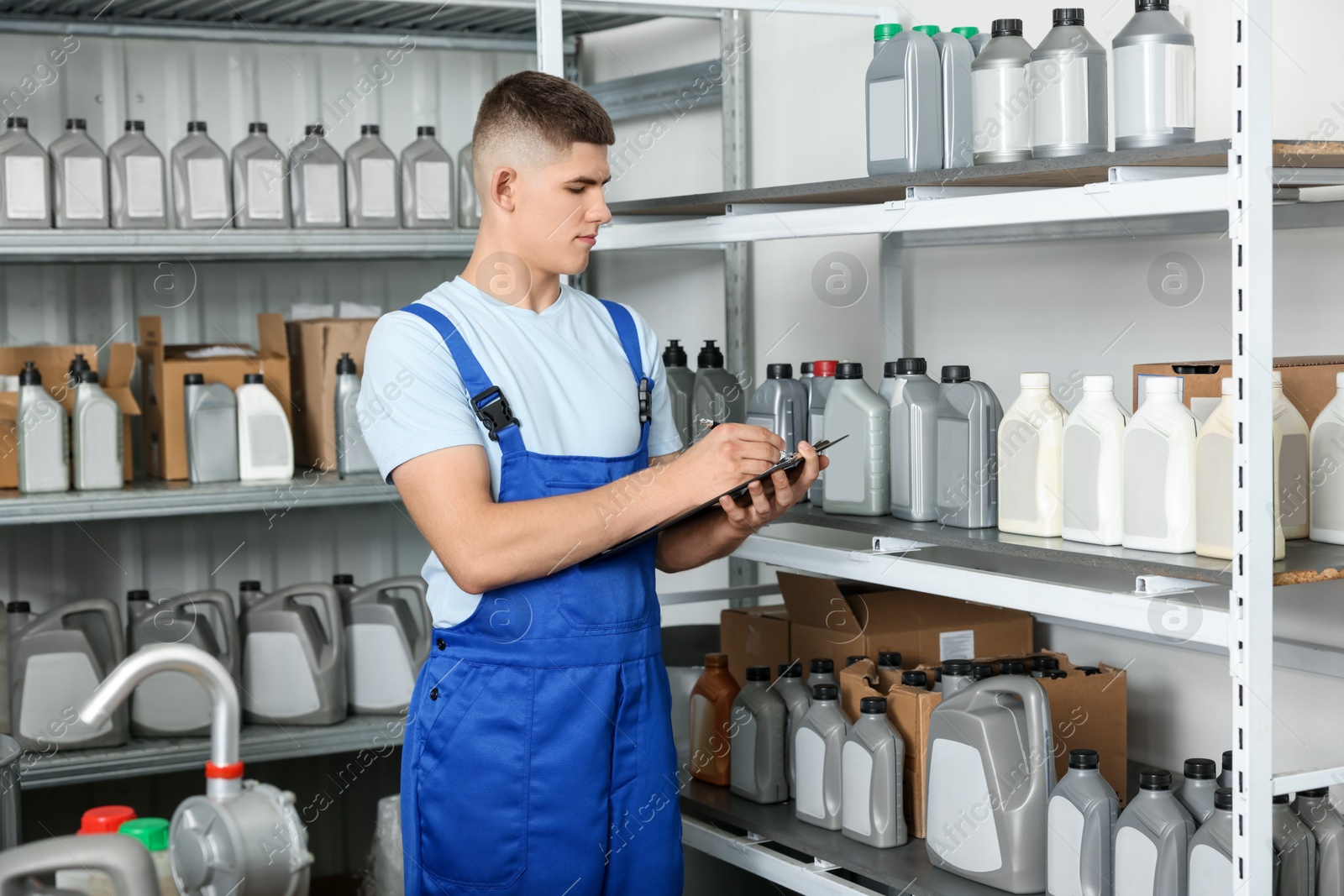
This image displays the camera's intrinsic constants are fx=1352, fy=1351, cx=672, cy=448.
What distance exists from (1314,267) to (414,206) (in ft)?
6.16

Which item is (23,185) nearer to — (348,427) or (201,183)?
(201,183)

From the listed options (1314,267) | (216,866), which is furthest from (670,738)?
(1314,267)

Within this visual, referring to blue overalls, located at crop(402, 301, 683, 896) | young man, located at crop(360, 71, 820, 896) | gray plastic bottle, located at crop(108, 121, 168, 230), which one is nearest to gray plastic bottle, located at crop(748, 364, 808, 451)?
young man, located at crop(360, 71, 820, 896)

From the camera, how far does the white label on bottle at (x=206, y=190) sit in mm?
2879

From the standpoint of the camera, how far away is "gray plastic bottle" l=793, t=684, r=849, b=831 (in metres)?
2.15

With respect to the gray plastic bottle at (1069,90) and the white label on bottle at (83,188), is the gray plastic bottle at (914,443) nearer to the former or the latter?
the gray plastic bottle at (1069,90)

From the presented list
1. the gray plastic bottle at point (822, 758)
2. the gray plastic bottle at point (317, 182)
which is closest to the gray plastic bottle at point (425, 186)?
the gray plastic bottle at point (317, 182)

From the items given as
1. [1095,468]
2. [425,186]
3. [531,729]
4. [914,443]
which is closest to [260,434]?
[425,186]

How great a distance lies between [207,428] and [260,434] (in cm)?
11

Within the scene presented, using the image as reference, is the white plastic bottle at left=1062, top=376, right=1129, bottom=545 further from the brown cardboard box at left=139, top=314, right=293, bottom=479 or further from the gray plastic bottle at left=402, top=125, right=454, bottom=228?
the brown cardboard box at left=139, top=314, right=293, bottom=479

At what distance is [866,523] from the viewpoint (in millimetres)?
2049

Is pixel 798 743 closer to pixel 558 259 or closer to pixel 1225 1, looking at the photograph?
pixel 558 259

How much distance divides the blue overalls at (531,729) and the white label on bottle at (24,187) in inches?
54.9

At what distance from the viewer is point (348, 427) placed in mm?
3002
